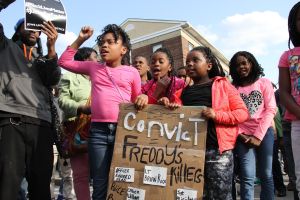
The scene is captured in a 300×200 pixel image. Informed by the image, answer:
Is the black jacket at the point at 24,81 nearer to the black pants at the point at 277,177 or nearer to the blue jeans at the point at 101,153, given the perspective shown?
the blue jeans at the point at 101,153

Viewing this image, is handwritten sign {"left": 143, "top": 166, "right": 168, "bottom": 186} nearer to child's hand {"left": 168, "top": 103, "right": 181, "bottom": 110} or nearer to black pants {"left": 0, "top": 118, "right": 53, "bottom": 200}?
child's hand {"left": 168, "top": 103, "right": 181, "bottom": 110}

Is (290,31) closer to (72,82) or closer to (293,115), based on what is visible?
(293,115)

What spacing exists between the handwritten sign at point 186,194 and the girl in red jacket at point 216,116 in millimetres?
234

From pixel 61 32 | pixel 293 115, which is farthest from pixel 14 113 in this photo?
pixel 293 115

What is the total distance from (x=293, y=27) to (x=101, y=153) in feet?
6.62

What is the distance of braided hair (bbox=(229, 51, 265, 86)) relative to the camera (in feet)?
16.0

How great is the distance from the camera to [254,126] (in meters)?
4.62

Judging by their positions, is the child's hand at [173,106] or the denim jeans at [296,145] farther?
the child's hand at [173,106]

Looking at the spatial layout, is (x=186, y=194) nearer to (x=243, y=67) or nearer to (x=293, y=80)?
(x=293, y=80)

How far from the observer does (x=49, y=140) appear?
11.0ft

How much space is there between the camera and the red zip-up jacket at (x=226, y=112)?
3314 mm

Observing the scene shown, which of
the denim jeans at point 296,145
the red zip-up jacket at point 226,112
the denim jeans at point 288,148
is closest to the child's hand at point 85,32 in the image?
the red zip-up jacket at point 226,112

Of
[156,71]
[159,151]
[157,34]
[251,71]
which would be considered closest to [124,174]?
[159,151]

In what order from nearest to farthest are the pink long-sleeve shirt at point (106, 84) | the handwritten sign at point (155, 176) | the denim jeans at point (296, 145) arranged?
the denim jeans at point (296, 145) < the handwritten sign at point (155, 176) < the pink long-sleeve shirt at point (106, 84)
